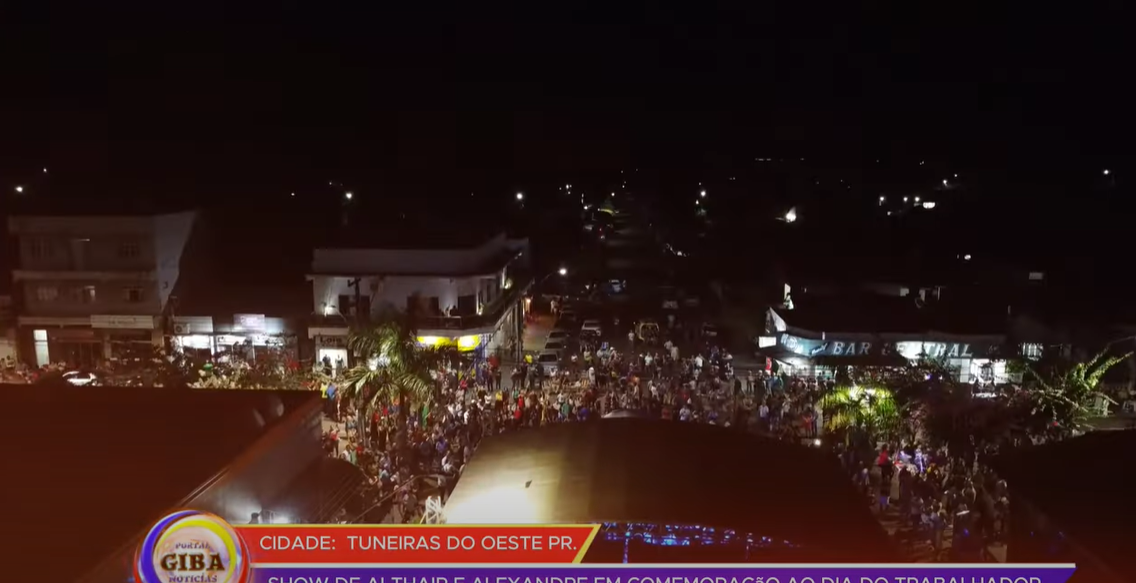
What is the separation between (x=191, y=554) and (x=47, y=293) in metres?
25.0

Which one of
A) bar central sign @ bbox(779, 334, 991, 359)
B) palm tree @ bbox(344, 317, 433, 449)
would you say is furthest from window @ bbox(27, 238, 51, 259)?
bar central sign @ bbox(779, 334, 991, 359)

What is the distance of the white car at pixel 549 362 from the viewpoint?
988 inches

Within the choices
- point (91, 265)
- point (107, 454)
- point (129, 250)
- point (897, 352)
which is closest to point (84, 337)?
point (91, 265)

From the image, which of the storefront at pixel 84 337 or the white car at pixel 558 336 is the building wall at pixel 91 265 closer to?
the storefront at pixel 84 337

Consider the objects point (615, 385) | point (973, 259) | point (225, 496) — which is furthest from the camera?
point (973, 259)

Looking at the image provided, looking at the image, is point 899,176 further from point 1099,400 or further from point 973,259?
point 1099,400

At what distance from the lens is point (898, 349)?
22109mm

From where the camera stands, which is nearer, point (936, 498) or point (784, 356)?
point (936, 498)

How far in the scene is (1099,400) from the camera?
17781 mm

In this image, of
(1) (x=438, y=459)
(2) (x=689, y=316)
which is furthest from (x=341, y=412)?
(2) (x=689, y=316)

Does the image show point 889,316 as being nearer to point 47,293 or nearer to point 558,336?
point 558,336

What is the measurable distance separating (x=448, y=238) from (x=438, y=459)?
536 inches

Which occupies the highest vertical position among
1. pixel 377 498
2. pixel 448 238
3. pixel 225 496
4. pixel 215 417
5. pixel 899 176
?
pixel 899 176

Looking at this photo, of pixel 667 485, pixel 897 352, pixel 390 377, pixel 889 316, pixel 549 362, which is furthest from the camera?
pixel 549 362
